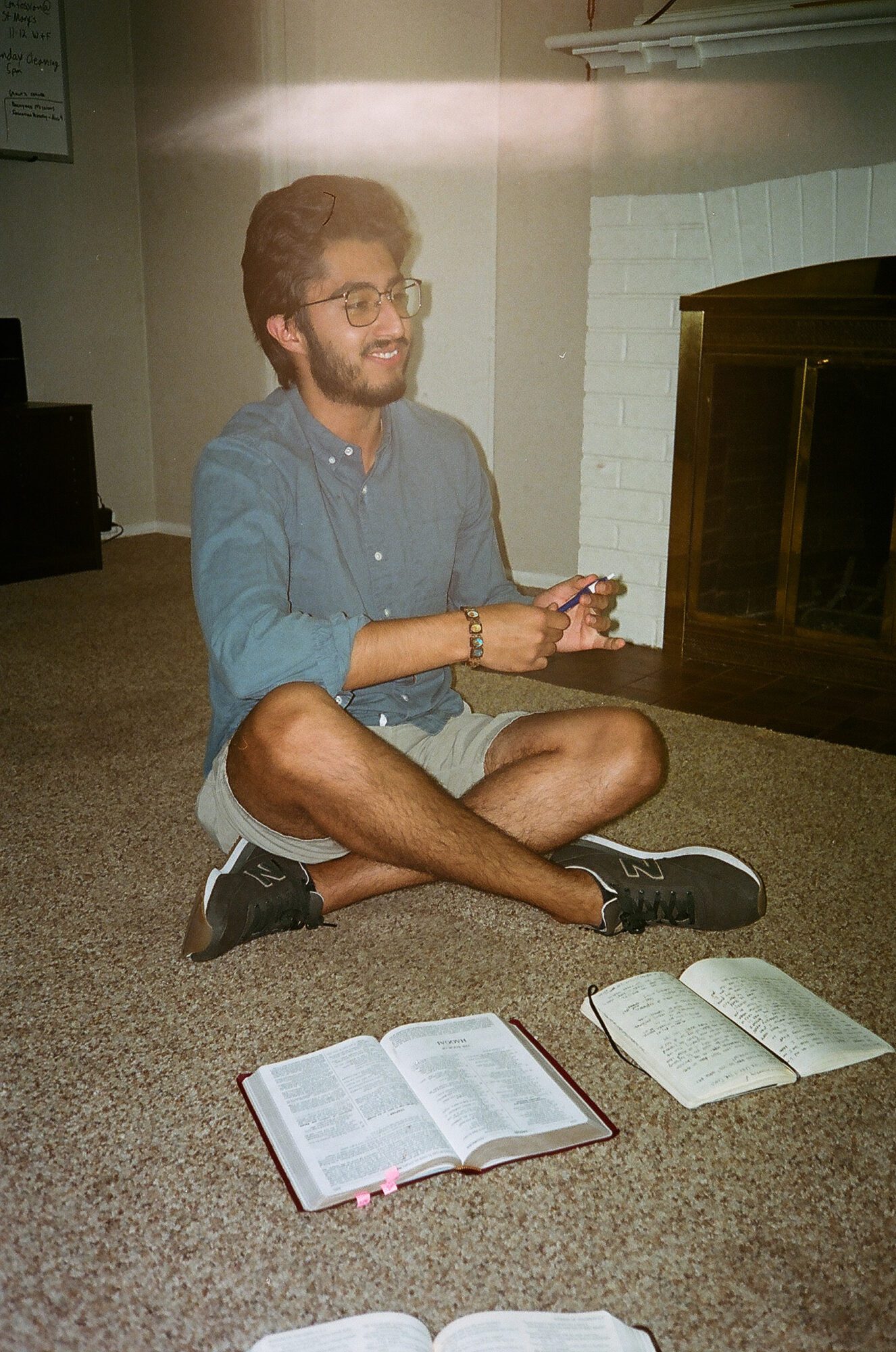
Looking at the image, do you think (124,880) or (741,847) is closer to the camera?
(124,880)

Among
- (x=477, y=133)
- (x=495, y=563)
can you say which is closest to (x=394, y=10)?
(x=477, y=133)

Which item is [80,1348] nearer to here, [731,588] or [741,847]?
[741,847]

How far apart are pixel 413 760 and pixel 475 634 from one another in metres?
0.26

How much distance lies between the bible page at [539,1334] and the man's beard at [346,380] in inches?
41.4

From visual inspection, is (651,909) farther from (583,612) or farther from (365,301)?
(365,301)

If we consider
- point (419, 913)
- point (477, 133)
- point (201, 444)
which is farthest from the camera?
point (201, 444)

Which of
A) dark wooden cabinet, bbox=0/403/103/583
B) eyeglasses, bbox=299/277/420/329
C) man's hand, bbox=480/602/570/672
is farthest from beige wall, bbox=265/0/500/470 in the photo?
man's hand, bbox=480/602/570/672

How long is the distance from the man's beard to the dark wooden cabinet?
92.6 inches

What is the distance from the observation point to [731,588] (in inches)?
110

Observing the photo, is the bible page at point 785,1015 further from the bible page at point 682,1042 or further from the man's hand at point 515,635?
the man's hand at point 515,635

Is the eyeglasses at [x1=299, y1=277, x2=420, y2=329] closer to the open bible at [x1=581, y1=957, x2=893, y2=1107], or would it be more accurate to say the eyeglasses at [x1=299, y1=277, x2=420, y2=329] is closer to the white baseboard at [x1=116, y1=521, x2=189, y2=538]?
the open bible at [x1=581, y1=957, x2=893, y2=1107]

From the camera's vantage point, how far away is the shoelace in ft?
4.71

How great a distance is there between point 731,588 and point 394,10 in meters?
1.96

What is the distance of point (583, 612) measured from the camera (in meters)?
1.45
